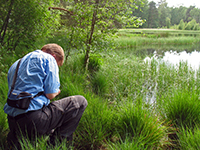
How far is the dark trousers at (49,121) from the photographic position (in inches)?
61.1

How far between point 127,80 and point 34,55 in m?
3.59

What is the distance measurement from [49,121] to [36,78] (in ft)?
1.69

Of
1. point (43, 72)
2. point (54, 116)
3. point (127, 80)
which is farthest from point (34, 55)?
point (127, 80)

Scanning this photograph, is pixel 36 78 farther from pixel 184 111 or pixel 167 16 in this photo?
pixel 167 16

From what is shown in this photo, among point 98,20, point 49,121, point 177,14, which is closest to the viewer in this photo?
point 49,121

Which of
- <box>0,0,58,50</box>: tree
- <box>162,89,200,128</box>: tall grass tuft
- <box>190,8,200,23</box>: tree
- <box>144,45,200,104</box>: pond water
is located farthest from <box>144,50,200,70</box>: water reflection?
<box>190,8,200,23</box>: tree

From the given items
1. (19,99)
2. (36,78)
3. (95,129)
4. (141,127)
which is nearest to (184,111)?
(141,127)

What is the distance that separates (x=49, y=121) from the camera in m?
1.70

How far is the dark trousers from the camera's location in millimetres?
1552

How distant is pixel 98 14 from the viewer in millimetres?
4344

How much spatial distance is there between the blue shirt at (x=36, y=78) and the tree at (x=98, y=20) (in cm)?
282

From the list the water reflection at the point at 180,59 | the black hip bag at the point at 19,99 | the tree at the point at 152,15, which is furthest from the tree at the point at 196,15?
the black hip bag at the point at 19,99

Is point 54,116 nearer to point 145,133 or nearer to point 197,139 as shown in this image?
point 145,133

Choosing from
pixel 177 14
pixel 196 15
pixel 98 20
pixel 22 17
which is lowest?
pixel 98 20
